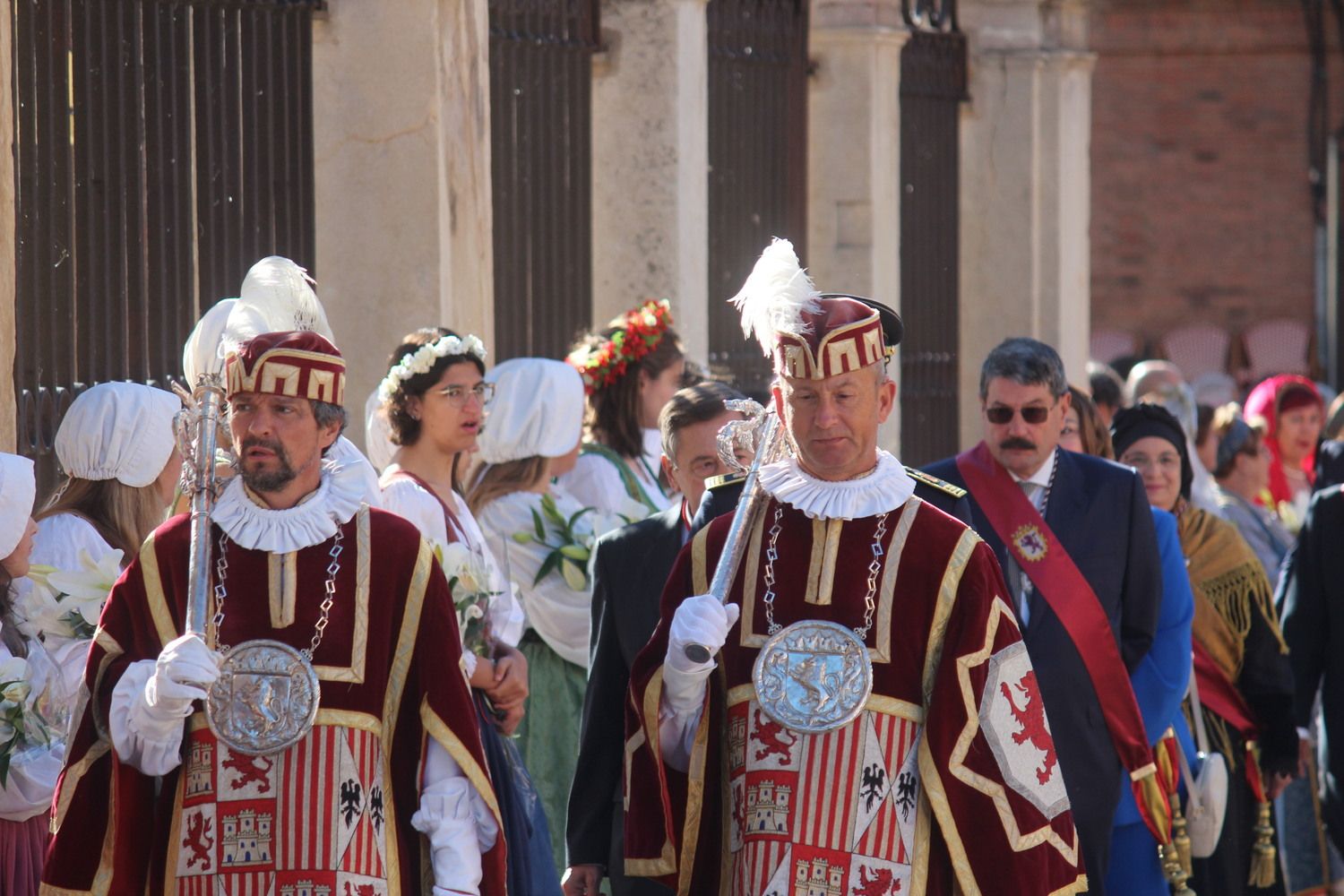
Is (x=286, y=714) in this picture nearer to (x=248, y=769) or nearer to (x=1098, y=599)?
(x=248, y=769)

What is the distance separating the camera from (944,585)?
146 inches

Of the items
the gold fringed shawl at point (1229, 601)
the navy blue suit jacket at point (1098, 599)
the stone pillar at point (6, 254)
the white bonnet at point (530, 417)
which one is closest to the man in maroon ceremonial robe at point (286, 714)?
the stone pillar at point (6, 254)

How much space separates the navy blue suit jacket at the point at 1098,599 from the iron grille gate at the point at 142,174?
7.07 ft

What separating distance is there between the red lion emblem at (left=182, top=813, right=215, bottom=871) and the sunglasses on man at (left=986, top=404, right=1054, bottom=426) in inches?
87.2

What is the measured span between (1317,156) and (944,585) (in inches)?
595

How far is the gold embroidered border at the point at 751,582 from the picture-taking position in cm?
378

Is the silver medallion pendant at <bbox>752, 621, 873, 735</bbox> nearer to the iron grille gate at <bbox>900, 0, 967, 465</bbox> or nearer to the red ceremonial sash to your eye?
the red ceremonial sash

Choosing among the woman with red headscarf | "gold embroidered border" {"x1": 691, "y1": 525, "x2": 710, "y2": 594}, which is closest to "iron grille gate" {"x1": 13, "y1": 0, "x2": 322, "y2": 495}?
"gold embroidered border" {"x1": 691, "y1": 525, "x2": 710, "y2": 594}

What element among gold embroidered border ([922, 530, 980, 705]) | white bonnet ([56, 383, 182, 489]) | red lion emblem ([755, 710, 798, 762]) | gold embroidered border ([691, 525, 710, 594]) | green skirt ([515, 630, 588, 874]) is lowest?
green skirt ([515, 630, 588, 874])

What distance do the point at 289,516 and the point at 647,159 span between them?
178 inches

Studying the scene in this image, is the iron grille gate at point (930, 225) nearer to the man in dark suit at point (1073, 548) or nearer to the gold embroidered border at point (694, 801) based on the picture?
the man in dark suit at point (1073, 548)

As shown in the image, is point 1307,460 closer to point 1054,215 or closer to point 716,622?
point 1054,215

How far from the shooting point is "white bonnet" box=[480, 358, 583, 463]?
19.4ft

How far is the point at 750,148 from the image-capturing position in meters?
9.12
